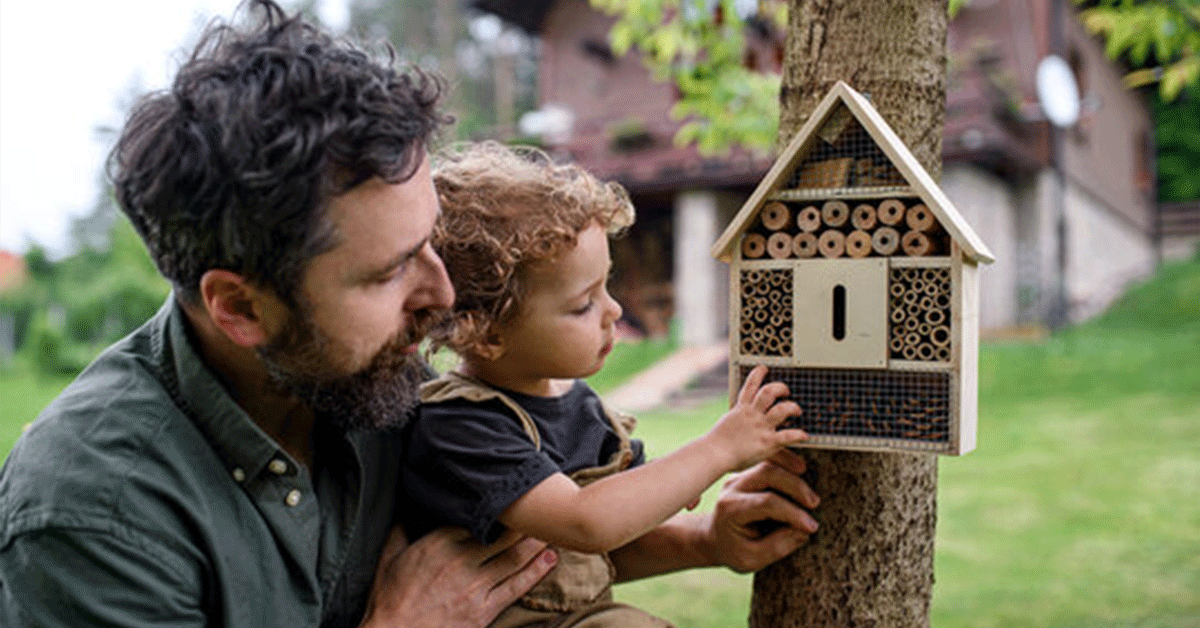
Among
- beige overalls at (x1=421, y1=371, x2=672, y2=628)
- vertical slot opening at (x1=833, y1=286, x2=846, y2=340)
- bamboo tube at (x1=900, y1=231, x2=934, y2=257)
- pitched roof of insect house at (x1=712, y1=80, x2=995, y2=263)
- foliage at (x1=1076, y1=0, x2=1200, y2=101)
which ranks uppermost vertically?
foliage at (x1=1076, y1=0, x2=1200, y2=101)

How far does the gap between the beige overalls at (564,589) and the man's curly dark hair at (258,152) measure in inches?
17.9

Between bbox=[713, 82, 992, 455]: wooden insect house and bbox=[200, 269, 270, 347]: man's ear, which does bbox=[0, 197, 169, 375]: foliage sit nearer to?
bbox=[200, 269, 270, 347]: man's ear

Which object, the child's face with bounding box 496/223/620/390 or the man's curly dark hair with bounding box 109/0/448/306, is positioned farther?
the child's face with bounding box 496/223/620/390

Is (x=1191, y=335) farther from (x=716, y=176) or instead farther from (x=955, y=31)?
(x=716, y=176)

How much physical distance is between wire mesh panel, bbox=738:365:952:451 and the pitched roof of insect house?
242 mm

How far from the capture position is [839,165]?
200 cm

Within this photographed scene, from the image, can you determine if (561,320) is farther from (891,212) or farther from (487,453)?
(891,212)

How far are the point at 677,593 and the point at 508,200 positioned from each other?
364 centimetres

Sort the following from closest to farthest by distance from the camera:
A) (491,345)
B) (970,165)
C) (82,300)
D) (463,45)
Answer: (491,345)
(970,165)
(82,300)
(463,45)

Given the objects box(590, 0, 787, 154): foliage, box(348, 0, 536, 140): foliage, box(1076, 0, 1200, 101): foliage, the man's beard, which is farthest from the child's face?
box(348, 0, 536, 140): foliage

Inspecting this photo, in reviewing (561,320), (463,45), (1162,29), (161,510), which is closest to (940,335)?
(561,320)

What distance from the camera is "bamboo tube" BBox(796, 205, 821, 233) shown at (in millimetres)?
2004

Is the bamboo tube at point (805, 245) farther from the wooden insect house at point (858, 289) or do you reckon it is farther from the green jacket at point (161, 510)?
the green jacket at point (161, 510)

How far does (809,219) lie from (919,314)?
0.26 m
